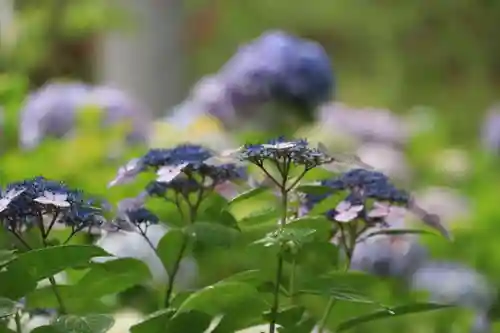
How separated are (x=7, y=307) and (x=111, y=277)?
7 centimetres

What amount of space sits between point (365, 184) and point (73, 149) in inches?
14.8

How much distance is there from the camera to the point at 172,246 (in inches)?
15.1

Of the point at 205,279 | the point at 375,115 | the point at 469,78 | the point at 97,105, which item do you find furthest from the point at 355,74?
the point at 205,279

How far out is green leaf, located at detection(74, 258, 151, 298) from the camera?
1.17ft

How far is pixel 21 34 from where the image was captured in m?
0.97

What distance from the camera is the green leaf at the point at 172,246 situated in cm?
38

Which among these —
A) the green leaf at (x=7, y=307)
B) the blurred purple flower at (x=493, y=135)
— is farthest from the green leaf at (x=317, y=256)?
the blurred purple flower at (x=493, y=135)

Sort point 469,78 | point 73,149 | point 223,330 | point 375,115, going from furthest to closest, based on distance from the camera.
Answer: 1. point 469,78
2. point 375,115
3. point 73,149
4. point 223,330

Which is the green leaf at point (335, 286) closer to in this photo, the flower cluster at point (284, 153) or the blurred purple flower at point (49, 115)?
the flower cluster at point (284, 153)

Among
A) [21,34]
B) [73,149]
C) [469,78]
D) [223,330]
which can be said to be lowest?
[223,330]

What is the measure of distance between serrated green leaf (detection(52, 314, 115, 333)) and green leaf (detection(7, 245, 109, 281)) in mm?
16

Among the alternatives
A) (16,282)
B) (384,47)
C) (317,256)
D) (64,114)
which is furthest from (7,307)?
→ (384,47)

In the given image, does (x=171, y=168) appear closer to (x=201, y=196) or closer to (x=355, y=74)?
(x=201, y=196)

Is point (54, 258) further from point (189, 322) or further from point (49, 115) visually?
point (49, 115)
